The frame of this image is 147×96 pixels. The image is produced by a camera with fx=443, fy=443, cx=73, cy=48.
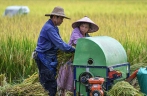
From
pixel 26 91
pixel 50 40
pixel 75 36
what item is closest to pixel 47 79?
pixel 26 91

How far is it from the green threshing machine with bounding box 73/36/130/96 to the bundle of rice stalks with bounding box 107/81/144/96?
10 centimetres

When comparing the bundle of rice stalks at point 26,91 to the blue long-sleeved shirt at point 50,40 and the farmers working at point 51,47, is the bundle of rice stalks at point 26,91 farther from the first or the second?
the blue long-sleeved shirt at point 50,40

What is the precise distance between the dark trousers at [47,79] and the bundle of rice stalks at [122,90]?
0.96 m

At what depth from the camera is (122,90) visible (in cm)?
518

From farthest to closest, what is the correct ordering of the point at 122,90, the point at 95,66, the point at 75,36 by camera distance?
the point at 75,36 < the point at 95,66 < the point at 122,90

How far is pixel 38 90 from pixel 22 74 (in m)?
1.75

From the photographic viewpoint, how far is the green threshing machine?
520cm

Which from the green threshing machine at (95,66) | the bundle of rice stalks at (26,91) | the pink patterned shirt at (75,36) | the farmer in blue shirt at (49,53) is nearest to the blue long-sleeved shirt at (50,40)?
the farmer in blue shirt at (49,53)

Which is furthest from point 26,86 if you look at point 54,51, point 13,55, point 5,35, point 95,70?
point 5,35

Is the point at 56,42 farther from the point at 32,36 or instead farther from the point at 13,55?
the point at 32,36

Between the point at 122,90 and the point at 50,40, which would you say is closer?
the point at 122,90

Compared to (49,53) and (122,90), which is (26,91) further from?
(122,90)

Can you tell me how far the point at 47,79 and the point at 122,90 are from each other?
3.86 ft

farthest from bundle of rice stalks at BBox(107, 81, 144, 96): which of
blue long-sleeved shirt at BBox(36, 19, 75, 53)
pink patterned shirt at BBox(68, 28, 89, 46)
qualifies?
pink patterned shirt at BBox(68, 28, 89, 46)
